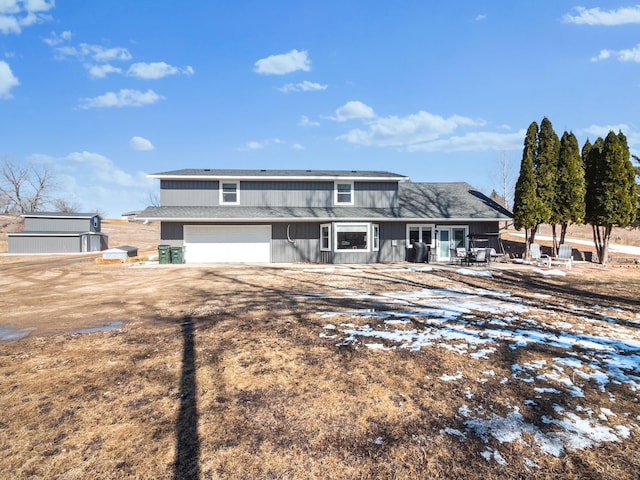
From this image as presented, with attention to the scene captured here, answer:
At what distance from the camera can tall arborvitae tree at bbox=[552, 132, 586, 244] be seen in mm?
17344

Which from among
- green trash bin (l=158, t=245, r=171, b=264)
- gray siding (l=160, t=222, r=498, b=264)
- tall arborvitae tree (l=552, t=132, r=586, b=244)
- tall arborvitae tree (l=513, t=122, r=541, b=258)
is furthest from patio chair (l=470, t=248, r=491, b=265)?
green trash bin (l=158, t=245, r=171, b=264)

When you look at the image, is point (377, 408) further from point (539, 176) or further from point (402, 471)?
point (539, 176)

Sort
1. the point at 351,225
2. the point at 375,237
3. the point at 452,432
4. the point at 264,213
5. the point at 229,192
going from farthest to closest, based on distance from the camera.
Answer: the point at 229,192 < the point at 375,237 < the point at 264,213 < the point at 351,225 < the point at 452,432

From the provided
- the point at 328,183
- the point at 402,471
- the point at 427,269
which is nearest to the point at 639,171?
the point at 427,269

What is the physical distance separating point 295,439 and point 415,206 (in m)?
17.3

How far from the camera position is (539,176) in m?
17.8

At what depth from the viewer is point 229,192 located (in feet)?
58.5

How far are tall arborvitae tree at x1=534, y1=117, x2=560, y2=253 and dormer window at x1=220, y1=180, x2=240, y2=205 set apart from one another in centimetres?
1559

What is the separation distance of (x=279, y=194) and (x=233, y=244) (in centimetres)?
354

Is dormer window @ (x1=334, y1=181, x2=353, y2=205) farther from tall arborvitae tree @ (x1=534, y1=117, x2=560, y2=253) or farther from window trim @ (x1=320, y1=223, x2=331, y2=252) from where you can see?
tall arborvitae tree @ (x1=534, y1=117, x2=560, y2=253)

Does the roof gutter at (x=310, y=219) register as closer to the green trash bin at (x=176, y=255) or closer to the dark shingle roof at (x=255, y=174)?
the green trash bin at (x=176, y=255)

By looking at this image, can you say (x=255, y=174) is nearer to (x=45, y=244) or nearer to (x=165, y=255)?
(x=165, y=255)

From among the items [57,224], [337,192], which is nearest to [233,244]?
[337,192]

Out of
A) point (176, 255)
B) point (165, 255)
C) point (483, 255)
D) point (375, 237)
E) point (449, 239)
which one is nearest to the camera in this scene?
point (483, 255)
